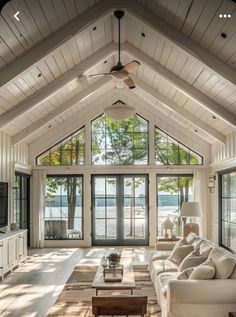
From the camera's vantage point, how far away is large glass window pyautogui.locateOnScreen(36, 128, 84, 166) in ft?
41.2

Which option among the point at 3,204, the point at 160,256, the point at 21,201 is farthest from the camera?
the point at 21,201

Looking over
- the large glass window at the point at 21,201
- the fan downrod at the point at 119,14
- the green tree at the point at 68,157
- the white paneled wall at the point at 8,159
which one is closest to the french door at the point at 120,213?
the green tree at the point at 68,157

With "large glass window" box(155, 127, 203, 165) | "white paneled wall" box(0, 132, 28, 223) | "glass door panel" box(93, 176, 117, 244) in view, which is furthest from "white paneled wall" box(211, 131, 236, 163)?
"white paneled wall" box(0, 132, 28, 223)

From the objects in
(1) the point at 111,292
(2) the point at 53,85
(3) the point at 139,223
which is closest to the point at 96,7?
(2) the point at 53,85

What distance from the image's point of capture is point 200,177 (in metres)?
12.4

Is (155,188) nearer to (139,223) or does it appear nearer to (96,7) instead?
(139,223)

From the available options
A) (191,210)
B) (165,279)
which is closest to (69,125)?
(191,210)

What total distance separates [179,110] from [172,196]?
3.16m

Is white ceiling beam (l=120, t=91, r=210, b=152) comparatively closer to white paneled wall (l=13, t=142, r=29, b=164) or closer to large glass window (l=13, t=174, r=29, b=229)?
white paneled wall (l=13, t=142, r=29, b=164)

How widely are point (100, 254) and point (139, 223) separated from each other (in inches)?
77.7

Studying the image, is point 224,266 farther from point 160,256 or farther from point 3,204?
point 3,204

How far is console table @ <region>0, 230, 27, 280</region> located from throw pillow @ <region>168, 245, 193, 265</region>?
2.99 meters

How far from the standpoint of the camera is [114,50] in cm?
837

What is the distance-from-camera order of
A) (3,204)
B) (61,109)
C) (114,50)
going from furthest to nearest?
(61,109), (3,204), (114,50)
